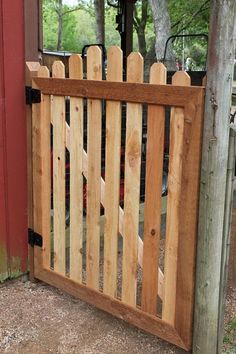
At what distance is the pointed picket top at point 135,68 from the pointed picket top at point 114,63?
0.08 meters

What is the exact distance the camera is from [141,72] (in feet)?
7.09

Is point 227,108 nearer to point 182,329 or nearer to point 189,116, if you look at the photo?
point 189,116

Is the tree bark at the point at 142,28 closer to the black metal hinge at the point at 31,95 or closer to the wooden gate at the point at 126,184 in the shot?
the black metal hinge at the point at 31,95

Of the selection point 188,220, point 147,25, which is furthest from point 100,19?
point 147,25

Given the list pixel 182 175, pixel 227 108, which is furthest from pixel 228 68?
pixel 182 175

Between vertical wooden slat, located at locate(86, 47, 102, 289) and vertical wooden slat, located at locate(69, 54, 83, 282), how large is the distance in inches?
3.4

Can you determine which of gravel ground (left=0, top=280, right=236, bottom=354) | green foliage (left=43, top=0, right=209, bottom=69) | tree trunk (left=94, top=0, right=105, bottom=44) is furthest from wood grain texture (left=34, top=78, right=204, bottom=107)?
tree trunk (left=94, top=0, right=105, bottom=44)

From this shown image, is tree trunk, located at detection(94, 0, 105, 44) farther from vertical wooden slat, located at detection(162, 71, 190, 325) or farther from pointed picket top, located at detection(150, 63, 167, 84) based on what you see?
vertical wooden slat, located at detection(162, 71, 190, 325)

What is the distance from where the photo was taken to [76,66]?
248 centimetres

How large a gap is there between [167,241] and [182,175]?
367 mm

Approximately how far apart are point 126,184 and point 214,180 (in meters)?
0.53

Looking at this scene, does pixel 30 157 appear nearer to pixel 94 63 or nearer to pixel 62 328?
pixel 94 63

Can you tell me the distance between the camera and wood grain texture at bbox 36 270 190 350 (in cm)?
232

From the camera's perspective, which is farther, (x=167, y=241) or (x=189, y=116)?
(x=167, y=241)
